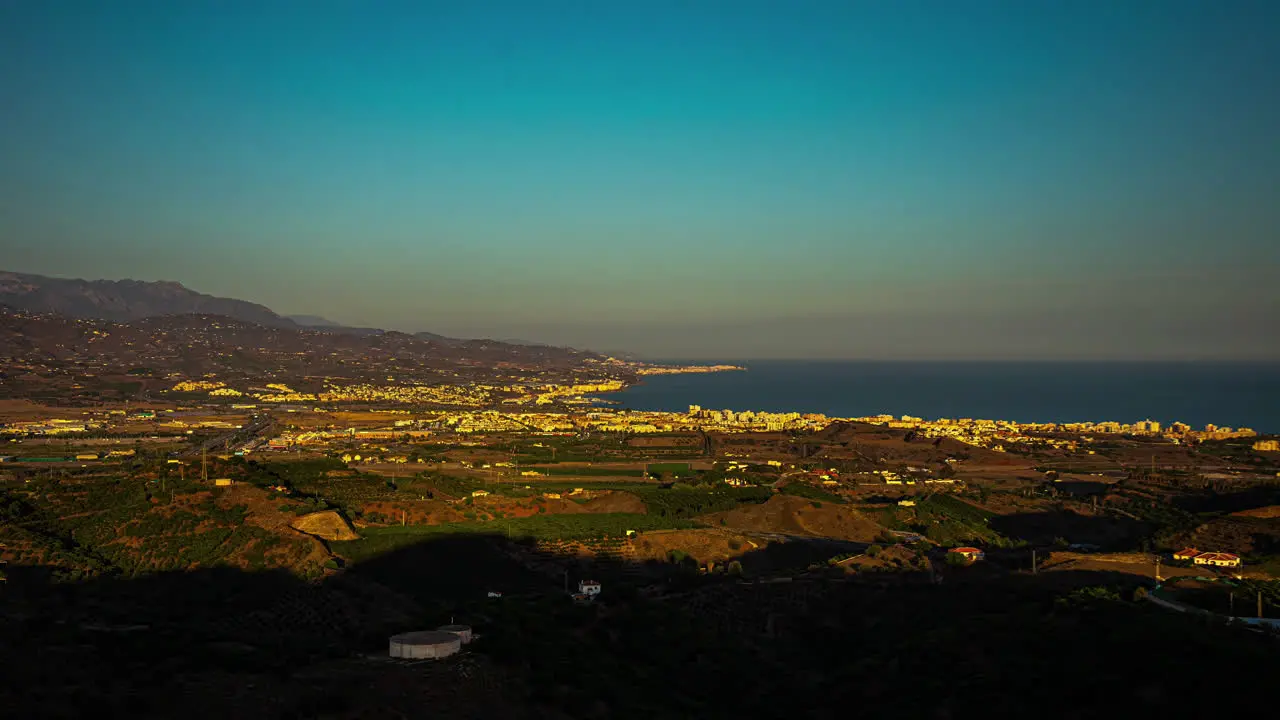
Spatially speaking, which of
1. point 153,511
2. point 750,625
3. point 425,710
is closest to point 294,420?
point 153,511

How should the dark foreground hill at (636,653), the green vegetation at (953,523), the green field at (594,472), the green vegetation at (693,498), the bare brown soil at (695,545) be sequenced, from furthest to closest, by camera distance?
1. the green field at (594,472)
2. the green vegetation at (693,498)
3. the green vegetation at (953,523)
4. the bare brown soil at (695,545)
5. the dark foreground hill at (636,653)

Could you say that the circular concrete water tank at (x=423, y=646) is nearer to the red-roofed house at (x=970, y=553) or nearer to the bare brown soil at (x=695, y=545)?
the bare brown soil at (x=695, y=545)

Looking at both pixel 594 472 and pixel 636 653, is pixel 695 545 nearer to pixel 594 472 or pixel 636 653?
pixel 636 653

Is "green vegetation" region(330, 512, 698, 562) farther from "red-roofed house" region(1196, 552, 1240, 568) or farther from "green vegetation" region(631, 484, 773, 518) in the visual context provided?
"red-roofed house" region(1196, 552, 1240, 568)

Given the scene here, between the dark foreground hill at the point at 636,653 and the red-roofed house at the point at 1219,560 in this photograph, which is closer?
the dark foreground hill at the point at 636,653

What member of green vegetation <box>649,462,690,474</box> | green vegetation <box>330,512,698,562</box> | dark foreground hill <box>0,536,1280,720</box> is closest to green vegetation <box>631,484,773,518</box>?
green vegetation <box>330,512,698,562</box>

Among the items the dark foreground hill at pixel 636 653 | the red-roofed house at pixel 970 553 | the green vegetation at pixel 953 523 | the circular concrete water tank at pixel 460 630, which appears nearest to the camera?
the dark foreground hill at pixel 636 653

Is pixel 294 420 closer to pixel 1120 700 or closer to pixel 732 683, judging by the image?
pixel 732 683

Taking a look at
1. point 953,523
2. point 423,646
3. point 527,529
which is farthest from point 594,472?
point 423,646

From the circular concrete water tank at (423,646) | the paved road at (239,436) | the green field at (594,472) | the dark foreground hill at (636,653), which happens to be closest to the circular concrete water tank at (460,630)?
the dark foreground hill at (636,653)
